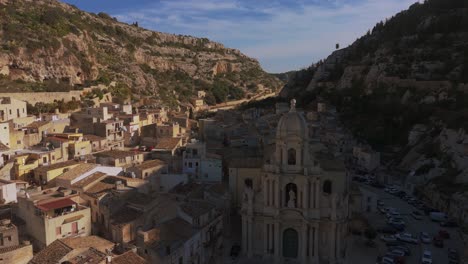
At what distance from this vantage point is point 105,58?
80125 mm

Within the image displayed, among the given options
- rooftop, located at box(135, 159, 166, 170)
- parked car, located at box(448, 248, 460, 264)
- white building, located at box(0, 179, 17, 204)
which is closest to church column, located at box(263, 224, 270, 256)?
rooftop, located at box(135, 159, 166, 170)

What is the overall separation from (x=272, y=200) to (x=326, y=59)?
280 ft

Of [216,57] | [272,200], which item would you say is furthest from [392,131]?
[216,57]

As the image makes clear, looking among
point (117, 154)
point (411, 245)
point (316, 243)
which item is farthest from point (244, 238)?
point (117, 154)

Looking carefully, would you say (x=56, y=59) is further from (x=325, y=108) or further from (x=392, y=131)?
(x=392, y=131)

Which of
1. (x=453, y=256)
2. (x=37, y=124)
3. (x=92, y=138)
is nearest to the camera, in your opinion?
(x=453, y=256)

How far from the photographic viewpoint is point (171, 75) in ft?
328

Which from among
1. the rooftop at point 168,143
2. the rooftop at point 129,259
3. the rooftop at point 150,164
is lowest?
the rooftop at point 129,259

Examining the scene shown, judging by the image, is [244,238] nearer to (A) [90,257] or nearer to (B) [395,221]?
(A) [90,257]

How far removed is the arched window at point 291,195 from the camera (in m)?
25.5

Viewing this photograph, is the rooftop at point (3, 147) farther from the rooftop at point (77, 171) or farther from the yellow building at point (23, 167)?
the rooftop at point (77, 171)

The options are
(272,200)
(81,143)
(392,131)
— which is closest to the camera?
(272,200)

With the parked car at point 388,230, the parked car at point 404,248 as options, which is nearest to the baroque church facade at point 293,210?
the parked car at point 404,248

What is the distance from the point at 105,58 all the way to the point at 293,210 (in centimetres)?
6385
